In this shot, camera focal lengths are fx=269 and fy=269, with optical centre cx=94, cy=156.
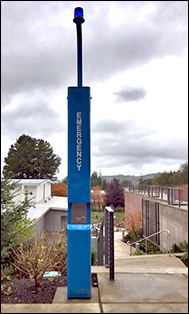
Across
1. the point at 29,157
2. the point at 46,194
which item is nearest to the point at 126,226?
the point at 46,194

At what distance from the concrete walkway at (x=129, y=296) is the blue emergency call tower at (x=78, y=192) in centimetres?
19

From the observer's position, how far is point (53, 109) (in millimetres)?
4379

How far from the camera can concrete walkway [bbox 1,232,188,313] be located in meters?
2.30

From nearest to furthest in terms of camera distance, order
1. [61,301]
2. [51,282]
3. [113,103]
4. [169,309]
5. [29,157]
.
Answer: [169,309], [61,301], [51,282], [113,103], [29,157]

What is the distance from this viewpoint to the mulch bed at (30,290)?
102 inches

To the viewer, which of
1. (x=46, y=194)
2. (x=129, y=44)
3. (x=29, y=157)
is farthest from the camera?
(x=46, y=194)

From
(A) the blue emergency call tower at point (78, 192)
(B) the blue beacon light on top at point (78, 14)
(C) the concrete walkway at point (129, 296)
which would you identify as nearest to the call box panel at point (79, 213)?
(A) the blue emergency call tower at point (78, 192)

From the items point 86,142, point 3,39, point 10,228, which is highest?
point 3,39

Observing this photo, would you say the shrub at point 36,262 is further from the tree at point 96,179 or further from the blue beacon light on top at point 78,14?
the blue beacon light on top at point 78,14

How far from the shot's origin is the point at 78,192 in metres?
2.74

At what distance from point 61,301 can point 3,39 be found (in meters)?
2.65

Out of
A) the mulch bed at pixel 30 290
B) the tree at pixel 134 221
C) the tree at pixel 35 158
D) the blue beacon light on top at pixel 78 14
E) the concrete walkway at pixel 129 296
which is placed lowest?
the tree at pixel 134 221

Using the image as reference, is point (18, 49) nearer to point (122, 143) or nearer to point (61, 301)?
point (122, 143)

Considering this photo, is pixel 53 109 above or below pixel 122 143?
above
